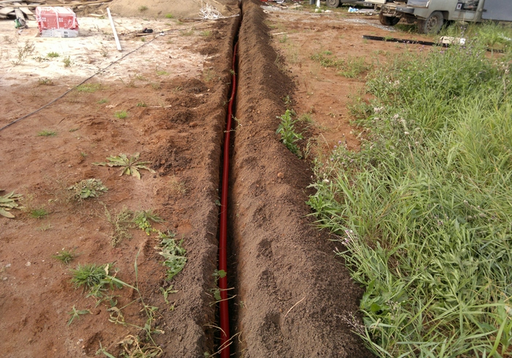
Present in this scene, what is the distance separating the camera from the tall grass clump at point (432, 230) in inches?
85.8

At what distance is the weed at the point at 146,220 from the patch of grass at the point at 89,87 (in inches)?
139

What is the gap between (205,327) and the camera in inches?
106

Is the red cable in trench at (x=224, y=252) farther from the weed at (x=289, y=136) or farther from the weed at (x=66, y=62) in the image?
the weed at (x=66, y=62)

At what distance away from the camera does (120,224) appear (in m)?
3.39

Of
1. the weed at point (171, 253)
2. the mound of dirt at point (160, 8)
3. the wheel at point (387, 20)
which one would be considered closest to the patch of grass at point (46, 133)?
the weed at point (171, 253)

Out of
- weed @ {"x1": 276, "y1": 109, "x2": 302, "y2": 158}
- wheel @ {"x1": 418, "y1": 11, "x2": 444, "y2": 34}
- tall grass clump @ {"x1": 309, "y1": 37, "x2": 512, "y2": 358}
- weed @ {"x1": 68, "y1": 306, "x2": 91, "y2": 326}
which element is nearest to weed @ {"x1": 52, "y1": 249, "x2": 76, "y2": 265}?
weed @ {"x1": 68, "y1": 306, "x2": 91, "y2": 326}

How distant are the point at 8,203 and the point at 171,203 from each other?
5.04 feet

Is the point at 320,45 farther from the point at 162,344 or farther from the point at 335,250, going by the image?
the point at 162,344

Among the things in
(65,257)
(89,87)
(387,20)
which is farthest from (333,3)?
(65,257)

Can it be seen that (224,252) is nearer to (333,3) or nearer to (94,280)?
(94,280)

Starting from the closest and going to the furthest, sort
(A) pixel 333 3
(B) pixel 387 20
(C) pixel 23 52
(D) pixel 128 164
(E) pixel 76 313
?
(E) pixel 76 313, (D) pixel 128 164, (C) pixel 23 52, (B) pixel 387 20, (A) pixel 333 3

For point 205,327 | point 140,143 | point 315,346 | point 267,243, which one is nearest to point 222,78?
point 140,143

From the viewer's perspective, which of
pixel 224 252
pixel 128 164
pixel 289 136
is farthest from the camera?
pixel 289 136

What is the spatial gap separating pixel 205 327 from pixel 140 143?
2.78 meters
